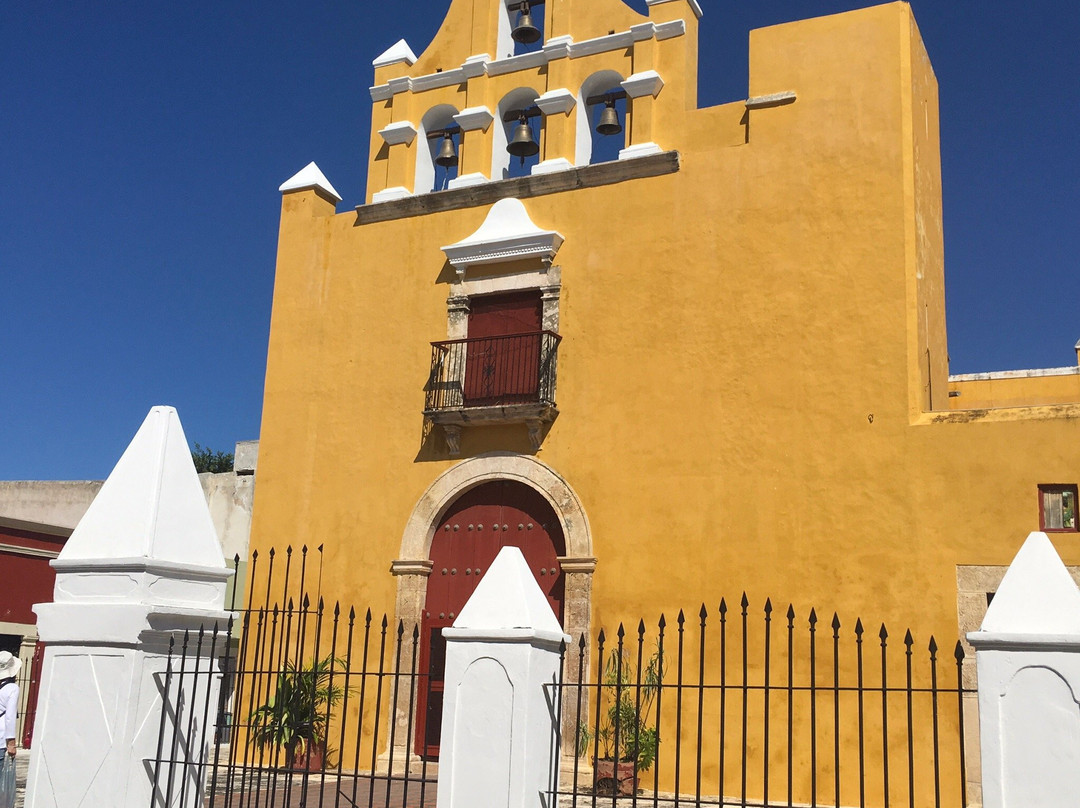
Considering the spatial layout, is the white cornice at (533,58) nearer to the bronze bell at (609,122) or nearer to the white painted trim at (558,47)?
the white painted trim at (558,47)

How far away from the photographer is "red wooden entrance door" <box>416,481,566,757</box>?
1173cm

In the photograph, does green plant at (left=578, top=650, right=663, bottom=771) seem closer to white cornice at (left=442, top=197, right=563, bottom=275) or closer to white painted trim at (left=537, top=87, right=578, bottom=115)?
white cornice at (left=442, top=197, right=563, bottom=275)

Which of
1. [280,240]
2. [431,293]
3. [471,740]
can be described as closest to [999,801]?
A: [471,740]

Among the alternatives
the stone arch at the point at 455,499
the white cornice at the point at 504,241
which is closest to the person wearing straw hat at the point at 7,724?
the stone arch at the point at 455,499

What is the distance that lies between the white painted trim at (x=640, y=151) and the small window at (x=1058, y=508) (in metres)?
5.14

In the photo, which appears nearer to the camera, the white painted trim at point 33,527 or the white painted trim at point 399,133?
the white painted trim at point 399,133

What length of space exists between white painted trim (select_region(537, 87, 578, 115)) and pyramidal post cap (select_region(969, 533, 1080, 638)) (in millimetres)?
8569

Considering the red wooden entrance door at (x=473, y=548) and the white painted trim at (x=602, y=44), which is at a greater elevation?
the white painted trim at (x=602, y=44)

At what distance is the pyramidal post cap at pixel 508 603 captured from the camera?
5793mm

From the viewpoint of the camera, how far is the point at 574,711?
1065 cm

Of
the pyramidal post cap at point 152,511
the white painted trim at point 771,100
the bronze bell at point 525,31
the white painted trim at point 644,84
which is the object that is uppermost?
the bronze bell at point 525,31

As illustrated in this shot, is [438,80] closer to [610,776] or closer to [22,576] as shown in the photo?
[610,776]

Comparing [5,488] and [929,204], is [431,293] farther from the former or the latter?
[5,488]

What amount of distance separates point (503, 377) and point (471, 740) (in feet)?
22.3
